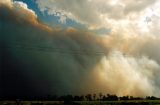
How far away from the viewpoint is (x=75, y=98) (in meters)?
189

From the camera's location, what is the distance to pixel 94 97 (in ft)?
634

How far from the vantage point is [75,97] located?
19138 centimetres

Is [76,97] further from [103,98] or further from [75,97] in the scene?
[103,98]

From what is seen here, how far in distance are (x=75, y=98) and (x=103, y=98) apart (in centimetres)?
2113

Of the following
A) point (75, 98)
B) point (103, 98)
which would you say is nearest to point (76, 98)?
point (75, 98)

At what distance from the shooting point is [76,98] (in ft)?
623

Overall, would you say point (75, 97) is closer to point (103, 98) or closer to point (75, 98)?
point (75, 98)

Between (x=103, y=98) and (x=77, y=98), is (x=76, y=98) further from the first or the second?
(x=103, y=98)

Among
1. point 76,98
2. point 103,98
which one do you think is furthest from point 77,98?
point 103,98

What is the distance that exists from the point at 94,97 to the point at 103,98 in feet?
30.3

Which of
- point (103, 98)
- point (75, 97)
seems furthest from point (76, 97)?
point (103, 98)

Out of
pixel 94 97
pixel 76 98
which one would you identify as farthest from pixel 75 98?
pixel 94 97

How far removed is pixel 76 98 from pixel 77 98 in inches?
46.6

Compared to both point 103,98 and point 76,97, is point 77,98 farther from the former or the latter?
point 103,98
